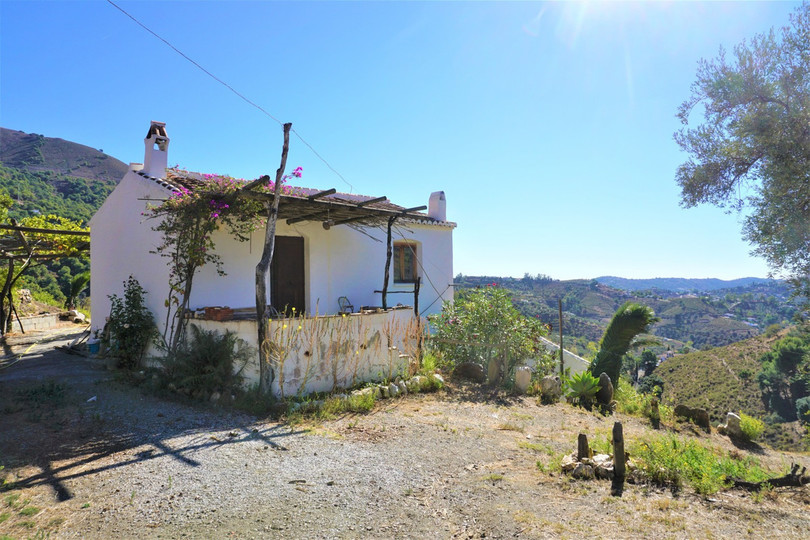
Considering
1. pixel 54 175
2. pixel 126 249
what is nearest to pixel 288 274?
pixel 126 249

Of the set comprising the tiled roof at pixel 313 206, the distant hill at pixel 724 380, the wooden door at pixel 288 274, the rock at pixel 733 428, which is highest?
the tiled roof at pixel 313 206

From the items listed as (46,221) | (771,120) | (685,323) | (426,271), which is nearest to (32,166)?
(46,221)

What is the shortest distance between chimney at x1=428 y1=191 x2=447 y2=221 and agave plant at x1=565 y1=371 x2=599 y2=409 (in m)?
7.38

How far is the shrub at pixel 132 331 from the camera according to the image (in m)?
8.67

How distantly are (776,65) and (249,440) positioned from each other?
7.68 m

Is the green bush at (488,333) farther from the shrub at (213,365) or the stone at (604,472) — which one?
the stone at (604,472)

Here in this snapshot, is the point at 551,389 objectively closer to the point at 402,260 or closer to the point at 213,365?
the point at 402,260

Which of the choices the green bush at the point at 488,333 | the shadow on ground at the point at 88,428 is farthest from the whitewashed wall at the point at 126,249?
the green bush at the point at 488,333

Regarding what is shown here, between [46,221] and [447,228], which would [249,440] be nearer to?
[447,228]

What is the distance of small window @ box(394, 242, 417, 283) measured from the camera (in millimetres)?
13789

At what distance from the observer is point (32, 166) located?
4262cm

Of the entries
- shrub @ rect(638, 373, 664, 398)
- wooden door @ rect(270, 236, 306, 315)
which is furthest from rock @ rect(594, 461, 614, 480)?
wooden door @ rect(270, 236, 306, 315)

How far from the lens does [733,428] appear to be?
8.73 m

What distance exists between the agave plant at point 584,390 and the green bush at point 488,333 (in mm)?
1309
